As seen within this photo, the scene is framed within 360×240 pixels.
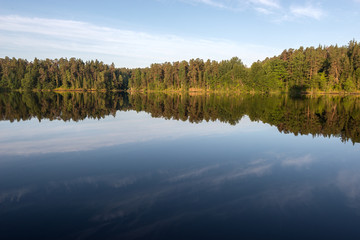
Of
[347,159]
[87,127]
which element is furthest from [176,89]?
[347,159]

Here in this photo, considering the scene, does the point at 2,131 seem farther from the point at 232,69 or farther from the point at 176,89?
the point at 176,89

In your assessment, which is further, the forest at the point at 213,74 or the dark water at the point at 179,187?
the forest at the point at 213,74

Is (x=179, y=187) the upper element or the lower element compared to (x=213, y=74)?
lower

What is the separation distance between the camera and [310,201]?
9.76 metres

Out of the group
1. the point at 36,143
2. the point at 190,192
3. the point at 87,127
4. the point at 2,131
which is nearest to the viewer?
the point at 190,192

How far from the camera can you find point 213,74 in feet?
488

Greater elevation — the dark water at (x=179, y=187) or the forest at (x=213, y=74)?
the forest at (x=213, y=74)

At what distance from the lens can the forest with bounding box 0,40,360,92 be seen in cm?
11088

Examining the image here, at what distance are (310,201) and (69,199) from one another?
33.4 feet

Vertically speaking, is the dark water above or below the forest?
below

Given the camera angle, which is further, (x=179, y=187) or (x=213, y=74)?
(x=213, y=74)

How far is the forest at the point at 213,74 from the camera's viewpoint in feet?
364

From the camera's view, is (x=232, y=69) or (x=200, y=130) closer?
(x=200, y=130)

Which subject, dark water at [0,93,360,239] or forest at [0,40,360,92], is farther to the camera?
forest at [0,40,360,92]
